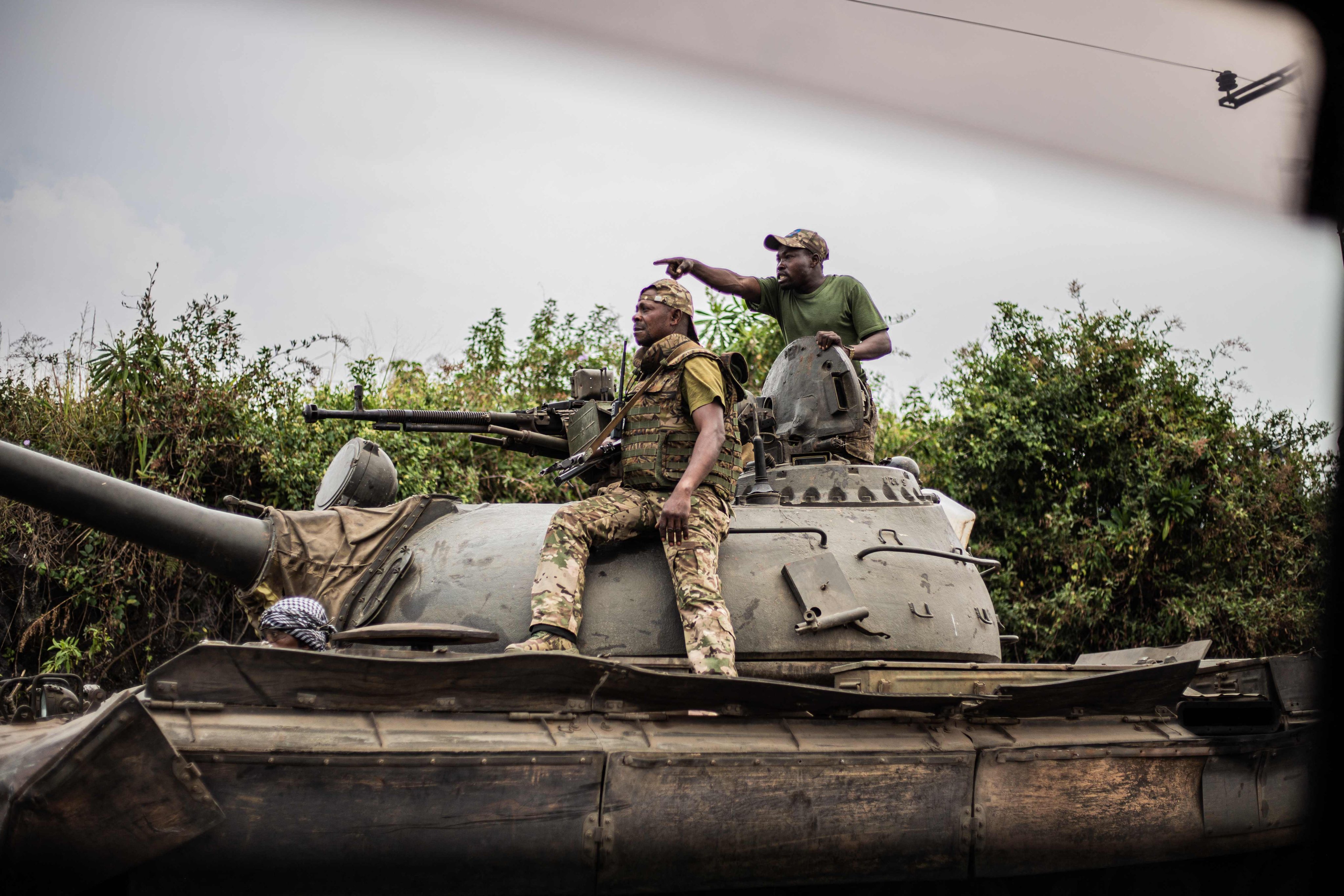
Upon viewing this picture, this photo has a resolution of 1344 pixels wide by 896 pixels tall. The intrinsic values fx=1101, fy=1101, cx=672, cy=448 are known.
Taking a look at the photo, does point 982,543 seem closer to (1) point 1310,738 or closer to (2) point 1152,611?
(2) point 1152,611

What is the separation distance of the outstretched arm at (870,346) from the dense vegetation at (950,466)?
6056 millimetres

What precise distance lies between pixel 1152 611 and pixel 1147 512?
135 centimetres

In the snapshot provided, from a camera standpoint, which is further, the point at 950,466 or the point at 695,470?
the point at 950,466

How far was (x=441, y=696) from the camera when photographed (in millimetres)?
3926

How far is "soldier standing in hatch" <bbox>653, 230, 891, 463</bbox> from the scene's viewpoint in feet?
20.9

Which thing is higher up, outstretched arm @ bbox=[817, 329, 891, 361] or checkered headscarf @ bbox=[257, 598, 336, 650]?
outstretched arm @ bbox=[817, 329, 891, 361]

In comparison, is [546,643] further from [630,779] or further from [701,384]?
[701,384]

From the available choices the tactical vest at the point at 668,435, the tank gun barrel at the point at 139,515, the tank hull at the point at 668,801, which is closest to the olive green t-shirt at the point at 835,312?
the tactical vest at the point at 668,435

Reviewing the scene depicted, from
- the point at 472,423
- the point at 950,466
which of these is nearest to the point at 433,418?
the point at 472,423

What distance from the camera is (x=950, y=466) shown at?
45.9 ft

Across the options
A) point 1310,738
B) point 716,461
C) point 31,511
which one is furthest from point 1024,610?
point 31,511

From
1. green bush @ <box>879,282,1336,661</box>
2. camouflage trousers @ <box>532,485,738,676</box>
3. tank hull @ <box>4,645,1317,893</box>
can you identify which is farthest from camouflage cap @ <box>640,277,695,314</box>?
green bush @ <box>879,282,1336,661</box>

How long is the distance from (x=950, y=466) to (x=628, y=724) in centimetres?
1057

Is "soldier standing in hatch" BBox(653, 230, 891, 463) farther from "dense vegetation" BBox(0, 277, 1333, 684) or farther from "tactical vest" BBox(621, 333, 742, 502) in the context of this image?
"dense vegetation" BBox(0, 277, 1333, 684)
